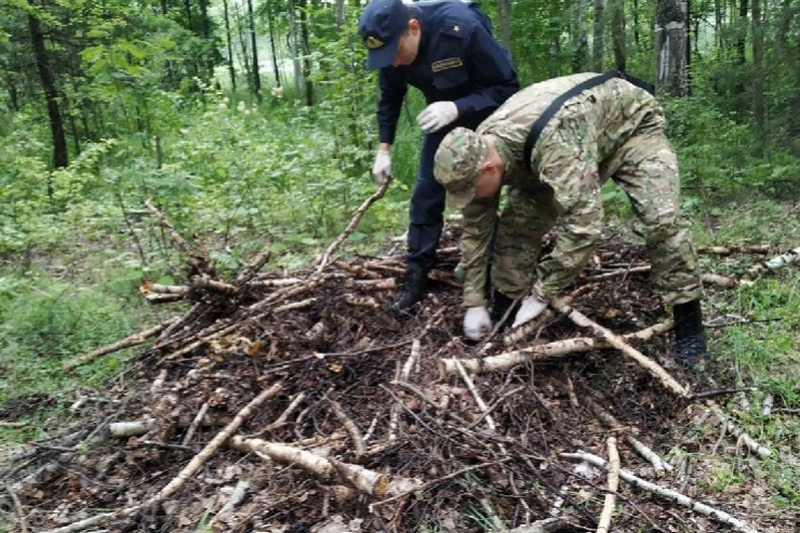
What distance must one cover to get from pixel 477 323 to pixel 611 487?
1199 millimetres

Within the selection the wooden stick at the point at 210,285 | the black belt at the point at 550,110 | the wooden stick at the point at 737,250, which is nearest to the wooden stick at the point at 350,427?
the wooden stick at the point at 210,285

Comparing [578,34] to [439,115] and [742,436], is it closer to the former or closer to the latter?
[439,115]

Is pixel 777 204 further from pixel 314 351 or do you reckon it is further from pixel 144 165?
pixel 144 165

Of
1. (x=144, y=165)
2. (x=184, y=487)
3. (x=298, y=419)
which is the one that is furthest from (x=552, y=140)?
(x=144, y=165)

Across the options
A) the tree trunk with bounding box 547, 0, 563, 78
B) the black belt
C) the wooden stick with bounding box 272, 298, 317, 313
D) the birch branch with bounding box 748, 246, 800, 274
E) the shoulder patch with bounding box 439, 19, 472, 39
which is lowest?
the birch branch with bounding box 748, 246, 800, 274

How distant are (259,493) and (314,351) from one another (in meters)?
0.92

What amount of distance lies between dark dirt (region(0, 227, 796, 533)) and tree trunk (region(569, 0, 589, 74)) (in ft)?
22.8

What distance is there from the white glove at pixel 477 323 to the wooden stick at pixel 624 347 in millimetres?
358

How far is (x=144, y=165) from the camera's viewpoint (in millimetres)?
5156

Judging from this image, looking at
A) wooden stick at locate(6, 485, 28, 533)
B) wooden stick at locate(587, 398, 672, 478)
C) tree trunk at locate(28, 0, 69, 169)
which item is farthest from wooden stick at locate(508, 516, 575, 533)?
tree trunk at locate(28, 0, 69, 169)

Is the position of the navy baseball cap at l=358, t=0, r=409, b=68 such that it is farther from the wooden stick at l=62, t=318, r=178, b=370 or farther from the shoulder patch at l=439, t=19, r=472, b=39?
the wooden stick at l=62, t=318, r=178, b=370

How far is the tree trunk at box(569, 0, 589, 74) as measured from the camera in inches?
373

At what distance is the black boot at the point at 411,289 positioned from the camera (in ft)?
12.1

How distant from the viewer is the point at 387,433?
8.84 ft
